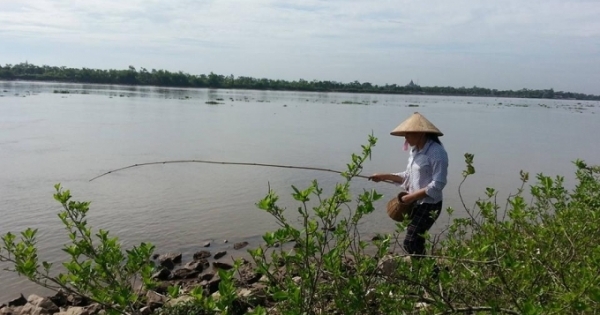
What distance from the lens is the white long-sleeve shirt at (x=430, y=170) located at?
14.2 ft

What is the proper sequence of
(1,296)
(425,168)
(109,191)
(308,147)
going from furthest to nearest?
1. (308,147)
2. (109,191)
3. (1,296)
4. (425,168)

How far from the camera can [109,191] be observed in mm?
10734

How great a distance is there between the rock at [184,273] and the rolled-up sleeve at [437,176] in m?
3.88

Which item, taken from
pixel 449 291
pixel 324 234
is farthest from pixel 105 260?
pixel 449 291

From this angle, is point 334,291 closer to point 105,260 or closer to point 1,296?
point 105,260

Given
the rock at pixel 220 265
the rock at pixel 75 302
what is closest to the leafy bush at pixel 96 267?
the rock at pixel 75 302

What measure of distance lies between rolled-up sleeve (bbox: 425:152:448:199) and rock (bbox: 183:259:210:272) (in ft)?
13.0

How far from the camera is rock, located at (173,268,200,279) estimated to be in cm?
682

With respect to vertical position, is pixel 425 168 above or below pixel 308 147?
above

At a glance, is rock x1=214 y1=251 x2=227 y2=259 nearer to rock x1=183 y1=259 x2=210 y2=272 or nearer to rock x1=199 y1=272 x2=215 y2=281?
rock x1=183 y1=259 x2=210 y2=272

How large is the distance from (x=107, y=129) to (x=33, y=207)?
13.7 metres

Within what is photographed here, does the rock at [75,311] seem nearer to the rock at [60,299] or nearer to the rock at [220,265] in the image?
the rock at [60,299]

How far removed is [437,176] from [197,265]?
409 cm

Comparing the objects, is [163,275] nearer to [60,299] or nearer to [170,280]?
[170,280]
